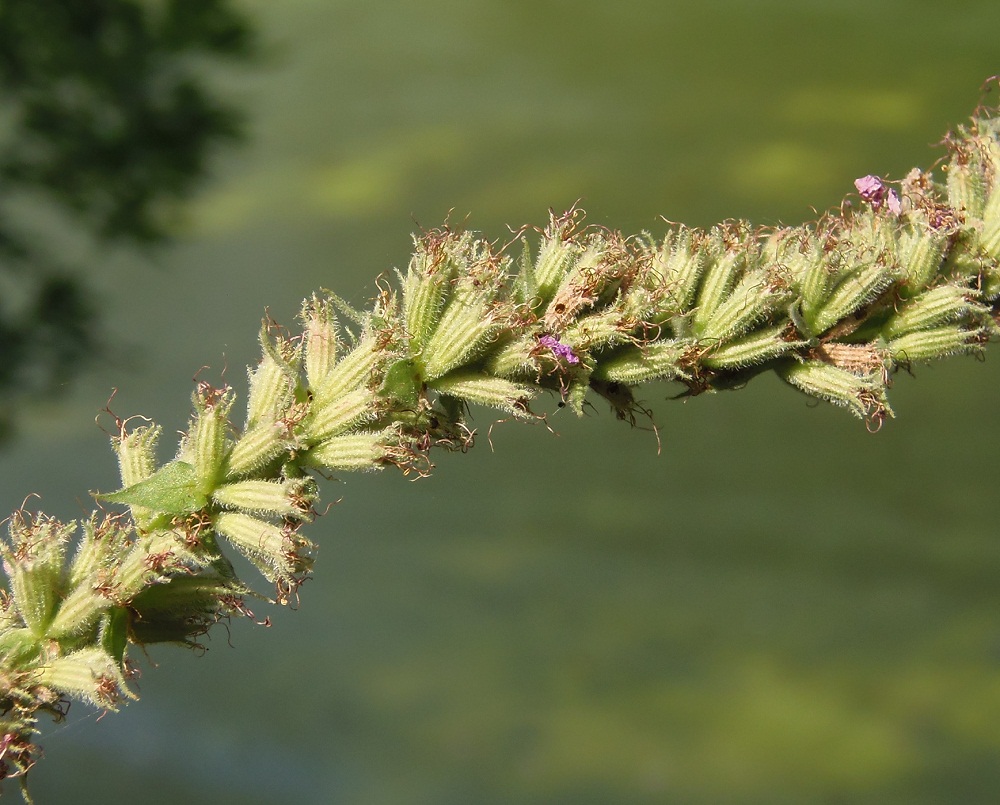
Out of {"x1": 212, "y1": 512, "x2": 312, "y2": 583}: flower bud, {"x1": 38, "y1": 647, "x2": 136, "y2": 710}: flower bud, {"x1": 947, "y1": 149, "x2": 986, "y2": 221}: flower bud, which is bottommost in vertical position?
{"x1": 38, "y1": 647, "x2": 136, "y2": 710}: flower bud

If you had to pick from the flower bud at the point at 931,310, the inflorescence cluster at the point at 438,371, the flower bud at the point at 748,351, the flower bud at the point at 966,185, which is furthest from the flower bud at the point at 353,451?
the flower bud at the point at 966,185

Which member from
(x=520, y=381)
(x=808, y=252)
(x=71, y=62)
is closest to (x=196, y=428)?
(x=520, y=381)

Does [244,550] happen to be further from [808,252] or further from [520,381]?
[808,252]

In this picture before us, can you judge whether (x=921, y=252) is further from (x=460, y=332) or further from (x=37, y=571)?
(x=37, y=571)

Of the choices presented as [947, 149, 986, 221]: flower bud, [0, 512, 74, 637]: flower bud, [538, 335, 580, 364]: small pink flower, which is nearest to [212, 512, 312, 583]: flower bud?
[0, 512, 74, 637]: flower bud

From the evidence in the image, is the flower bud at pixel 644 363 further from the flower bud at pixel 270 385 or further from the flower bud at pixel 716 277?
Answer: the flower bud at pixel 270 385

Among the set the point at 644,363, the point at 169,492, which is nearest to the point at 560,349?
the point at 644,363

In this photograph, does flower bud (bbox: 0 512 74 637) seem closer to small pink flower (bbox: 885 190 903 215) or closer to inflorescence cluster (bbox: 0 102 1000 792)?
inflorescence cluster (bbox: 0 102 1000 792)
